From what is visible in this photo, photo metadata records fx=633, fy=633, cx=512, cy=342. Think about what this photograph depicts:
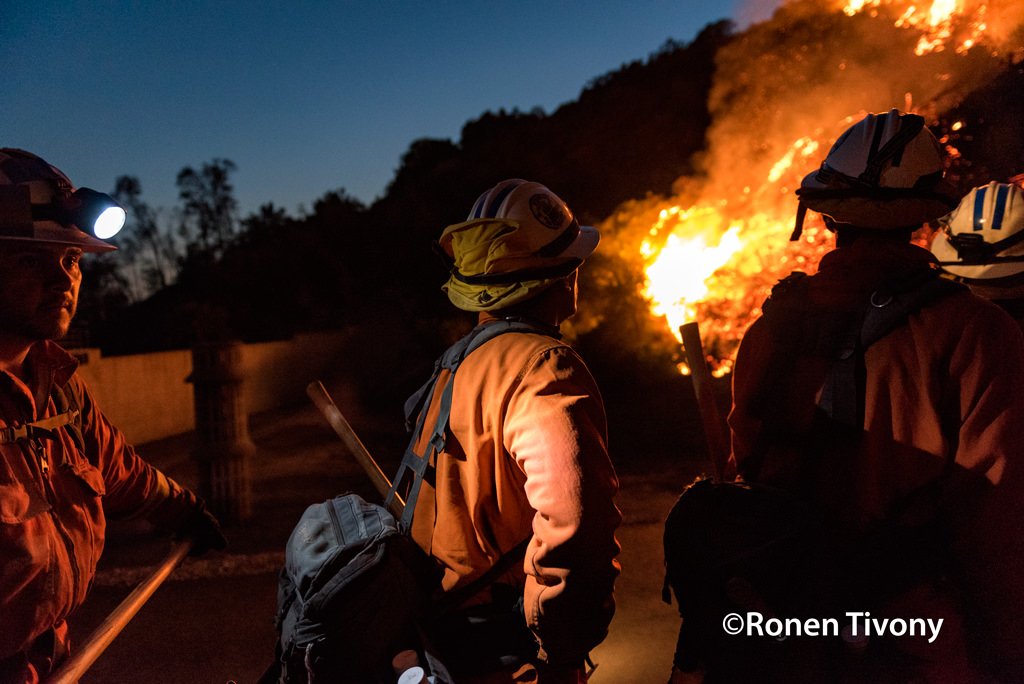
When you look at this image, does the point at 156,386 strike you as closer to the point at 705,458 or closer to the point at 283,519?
the point at 283,519

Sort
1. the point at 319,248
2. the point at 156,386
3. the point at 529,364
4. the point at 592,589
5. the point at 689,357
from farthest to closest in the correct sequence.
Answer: the point at 319,248 → the point at 156,386 → the point at 689,357 → the point at 529,364 → the point at 592,589

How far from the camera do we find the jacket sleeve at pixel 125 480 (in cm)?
242

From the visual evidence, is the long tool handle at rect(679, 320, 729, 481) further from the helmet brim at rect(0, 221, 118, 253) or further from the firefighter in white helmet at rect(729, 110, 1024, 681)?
the helmet brim at rect(0, 221, 118, 253)

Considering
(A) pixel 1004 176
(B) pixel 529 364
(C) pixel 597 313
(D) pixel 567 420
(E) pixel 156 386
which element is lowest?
(E) pixel 156 386

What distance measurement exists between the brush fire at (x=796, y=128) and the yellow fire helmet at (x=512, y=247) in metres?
3.10

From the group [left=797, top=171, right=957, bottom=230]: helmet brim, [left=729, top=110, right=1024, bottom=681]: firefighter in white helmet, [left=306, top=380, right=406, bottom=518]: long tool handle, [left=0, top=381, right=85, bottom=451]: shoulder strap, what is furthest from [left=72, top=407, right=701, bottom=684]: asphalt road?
[left=797, top=171, right=957, bottom=230]: helmet brim

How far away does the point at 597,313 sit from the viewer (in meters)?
12.7

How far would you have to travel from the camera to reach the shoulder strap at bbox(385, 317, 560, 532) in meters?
1.97

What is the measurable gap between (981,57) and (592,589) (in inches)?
293

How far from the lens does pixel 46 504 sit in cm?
→ 191

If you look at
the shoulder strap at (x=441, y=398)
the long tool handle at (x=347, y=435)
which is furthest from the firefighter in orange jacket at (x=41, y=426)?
the shoulder strap at (x=441, y=398)

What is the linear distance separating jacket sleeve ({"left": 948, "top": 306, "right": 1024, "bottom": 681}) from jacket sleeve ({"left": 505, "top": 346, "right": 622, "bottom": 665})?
3.27 feet

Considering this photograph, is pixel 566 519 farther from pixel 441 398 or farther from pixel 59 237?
pixel 59 237

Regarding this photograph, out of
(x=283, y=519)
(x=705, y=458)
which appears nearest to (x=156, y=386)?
(x=283, y=519)
